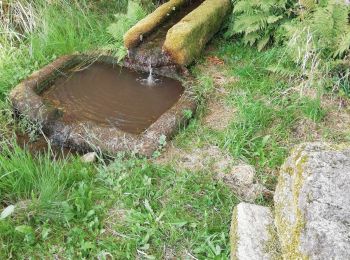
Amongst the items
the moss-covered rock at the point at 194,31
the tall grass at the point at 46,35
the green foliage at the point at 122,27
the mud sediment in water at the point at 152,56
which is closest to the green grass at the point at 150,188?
the tall grass at the point at 46,35

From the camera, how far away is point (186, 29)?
4.93m

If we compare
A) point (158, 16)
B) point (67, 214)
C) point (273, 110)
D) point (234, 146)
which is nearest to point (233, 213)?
point (234, 146)

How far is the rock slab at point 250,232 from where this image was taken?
255cm

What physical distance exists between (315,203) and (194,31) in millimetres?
3226

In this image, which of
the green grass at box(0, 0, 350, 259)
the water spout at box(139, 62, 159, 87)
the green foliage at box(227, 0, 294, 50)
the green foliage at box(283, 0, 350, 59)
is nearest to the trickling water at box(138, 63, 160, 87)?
the water spout at box(139, 62, 159, 87)

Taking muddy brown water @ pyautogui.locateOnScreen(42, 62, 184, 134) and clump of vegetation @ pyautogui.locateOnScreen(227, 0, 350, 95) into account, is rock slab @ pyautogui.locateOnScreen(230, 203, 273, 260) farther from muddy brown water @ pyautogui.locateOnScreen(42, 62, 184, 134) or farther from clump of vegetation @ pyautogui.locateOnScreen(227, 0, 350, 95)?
clump of vegetation @ pyautogui.locateOnScreen(227, 0, 350, 95)

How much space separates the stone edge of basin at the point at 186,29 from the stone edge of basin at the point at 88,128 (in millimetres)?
628

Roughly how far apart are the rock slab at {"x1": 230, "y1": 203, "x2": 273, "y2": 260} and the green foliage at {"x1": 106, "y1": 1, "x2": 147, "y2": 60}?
3.03 m

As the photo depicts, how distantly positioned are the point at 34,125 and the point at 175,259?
2312mm

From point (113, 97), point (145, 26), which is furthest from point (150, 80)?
point (145, 26)

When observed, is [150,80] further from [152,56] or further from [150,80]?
[152,56]

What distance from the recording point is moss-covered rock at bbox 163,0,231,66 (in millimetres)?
4867

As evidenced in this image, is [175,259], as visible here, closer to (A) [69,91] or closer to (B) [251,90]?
(B) [251,90]

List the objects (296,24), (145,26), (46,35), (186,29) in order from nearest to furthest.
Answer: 1. (296,24)
2. (186,29)
3. (145,26)
4. (46,35)
